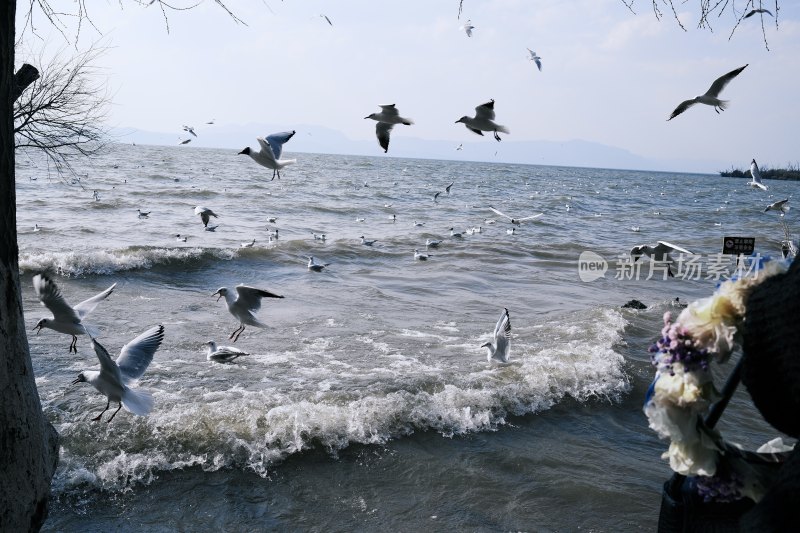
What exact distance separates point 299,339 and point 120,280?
20.4 ft

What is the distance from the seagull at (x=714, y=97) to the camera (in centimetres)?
684

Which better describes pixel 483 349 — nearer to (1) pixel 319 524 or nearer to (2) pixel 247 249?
(1) pixel 319 524

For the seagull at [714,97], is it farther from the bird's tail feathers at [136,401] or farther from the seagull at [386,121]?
the bird's tail feathers at [136,401]

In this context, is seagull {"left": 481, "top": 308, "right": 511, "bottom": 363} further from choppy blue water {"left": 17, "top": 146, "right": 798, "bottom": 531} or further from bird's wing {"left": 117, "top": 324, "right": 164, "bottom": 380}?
bird's wing {"left": 117, "top": 324, "right": 164, "bottom": 380}

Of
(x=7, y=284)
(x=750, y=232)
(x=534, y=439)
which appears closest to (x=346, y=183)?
(x=750, y=232)

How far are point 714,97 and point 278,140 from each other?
484cm

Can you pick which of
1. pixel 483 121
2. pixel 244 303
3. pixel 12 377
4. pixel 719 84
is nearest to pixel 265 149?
pixel 244 303

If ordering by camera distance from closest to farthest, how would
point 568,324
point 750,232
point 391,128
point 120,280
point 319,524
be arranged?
point 319,524 → point 391,128 → point 568,324 → point 120,280 → point 750,232

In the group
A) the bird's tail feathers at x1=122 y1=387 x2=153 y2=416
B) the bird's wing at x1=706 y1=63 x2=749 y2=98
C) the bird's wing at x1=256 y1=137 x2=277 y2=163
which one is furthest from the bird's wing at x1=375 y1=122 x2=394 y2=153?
the bird's tail feathers at x1=122 y1=387 x2=153 y2=416

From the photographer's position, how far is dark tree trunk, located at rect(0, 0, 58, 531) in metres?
2.42

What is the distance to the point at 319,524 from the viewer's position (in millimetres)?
4508

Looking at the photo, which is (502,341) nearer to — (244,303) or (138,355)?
(244,303)

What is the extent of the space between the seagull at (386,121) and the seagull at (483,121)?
30.1 inches

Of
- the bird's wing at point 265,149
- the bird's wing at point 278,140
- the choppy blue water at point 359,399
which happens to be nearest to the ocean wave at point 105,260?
the choppy blue water at point 359,399
